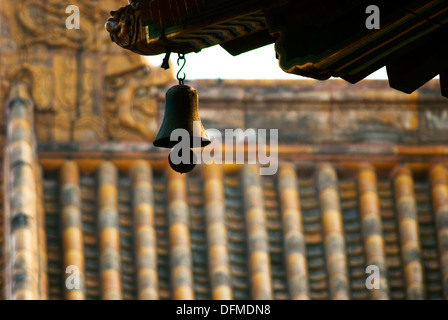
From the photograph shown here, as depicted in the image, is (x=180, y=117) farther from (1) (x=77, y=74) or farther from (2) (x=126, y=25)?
(1) (x=77, y=74)

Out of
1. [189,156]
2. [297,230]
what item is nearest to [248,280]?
[297,230]

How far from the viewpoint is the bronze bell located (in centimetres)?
874

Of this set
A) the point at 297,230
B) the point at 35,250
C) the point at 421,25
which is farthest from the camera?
the point at 297,230

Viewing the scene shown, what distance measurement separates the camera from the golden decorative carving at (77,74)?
1568 cm

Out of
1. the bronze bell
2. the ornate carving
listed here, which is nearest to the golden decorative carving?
the bronze bell

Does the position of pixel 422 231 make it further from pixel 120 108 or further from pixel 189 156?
pixel 189 156

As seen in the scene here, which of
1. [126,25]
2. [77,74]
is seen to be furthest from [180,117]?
[77,74]

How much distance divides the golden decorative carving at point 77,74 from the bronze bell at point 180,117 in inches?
271

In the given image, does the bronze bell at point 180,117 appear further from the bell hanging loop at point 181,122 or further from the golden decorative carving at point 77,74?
the golden decorative carving at point 77,74

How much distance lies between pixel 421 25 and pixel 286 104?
837cm

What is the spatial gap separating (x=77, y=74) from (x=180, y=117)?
7.22 metres

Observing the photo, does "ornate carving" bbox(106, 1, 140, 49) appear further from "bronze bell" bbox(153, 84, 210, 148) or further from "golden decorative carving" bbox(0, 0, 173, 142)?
"golden decorative carving" bbox(0, 0, 173, 142)

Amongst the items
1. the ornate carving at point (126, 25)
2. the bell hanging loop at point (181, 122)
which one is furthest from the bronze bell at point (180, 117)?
the ornate carving at point (126, 25)

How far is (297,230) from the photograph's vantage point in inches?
602
